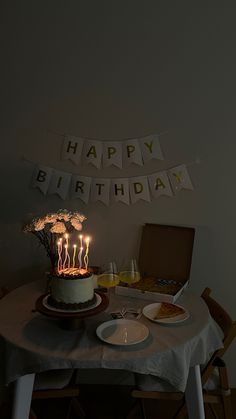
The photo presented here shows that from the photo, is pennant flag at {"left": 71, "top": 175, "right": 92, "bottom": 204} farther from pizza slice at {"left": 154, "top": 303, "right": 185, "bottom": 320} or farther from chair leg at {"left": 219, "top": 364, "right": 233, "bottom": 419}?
chair leg at {"left": 219, "top": 364, "right": 233, "bottom": 419}

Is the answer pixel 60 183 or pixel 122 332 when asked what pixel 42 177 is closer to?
pixel 60 183

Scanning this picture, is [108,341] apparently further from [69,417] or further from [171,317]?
[69,417]

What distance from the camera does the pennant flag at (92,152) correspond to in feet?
6.64

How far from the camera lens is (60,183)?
2062mm

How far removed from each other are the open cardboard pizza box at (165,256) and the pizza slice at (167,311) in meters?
0.19

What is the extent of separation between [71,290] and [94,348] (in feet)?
0.74

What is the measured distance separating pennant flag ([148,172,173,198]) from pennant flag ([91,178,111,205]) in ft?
0.84

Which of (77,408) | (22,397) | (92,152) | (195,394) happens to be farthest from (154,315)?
(92,152)

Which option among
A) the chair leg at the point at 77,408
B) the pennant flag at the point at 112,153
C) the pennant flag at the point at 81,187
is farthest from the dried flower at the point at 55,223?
the chair leg at the point at 77,408

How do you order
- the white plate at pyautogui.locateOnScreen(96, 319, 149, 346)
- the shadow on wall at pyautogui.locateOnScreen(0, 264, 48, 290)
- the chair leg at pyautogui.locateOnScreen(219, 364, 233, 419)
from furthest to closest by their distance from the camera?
the shadow on wall at pyautogui.locateOnScreen(0, 264, 48, 290) → the chair leg at pyautogui.locateOnScreen(219, 364, 233, 419) → the white plate at pyautogui.locateOnScreen(96, 319, 149, 346)

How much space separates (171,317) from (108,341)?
34cm

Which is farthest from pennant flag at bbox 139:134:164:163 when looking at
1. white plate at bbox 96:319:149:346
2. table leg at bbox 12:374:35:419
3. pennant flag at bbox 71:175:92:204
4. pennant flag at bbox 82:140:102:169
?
table leg at bbox 12:374:35:419

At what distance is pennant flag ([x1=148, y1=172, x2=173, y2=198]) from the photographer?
6.58 ft

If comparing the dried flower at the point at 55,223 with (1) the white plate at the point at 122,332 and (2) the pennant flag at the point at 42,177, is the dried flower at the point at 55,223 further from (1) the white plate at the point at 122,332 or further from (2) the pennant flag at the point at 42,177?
(1) the white plate at the point at 122,332
